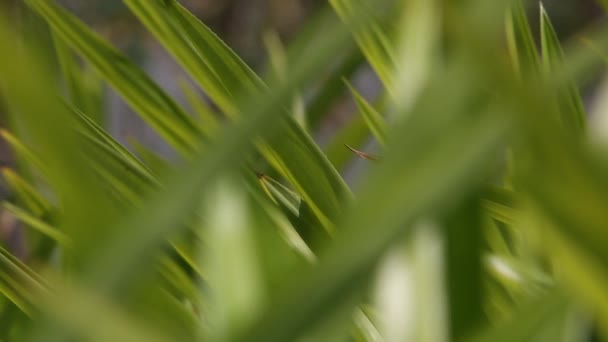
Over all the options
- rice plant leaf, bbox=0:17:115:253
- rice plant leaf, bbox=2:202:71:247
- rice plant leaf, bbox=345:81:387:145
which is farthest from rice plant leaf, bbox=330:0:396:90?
rice plant leaf, bbox=0:17:115:253

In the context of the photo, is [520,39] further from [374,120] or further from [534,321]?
[534,321]

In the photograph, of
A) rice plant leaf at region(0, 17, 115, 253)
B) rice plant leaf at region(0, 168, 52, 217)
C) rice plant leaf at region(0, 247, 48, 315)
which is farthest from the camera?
rice plant leaf at region(0, 168, 52, 217)

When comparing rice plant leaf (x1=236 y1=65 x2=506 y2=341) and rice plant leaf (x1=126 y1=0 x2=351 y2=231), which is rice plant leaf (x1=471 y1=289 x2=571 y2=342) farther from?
rice plant leaf (x1=126 y1=0 x2=351 y2=231)

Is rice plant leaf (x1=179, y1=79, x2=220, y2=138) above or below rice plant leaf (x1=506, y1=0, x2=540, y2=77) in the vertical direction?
above

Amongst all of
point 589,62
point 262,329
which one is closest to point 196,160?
point 262,329

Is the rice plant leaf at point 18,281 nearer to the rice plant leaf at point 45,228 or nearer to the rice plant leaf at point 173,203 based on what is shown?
the rice plant leaf at point 45,228

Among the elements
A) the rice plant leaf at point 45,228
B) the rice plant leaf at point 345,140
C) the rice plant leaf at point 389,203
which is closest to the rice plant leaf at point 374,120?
the rice plant leaf at point 345,140
